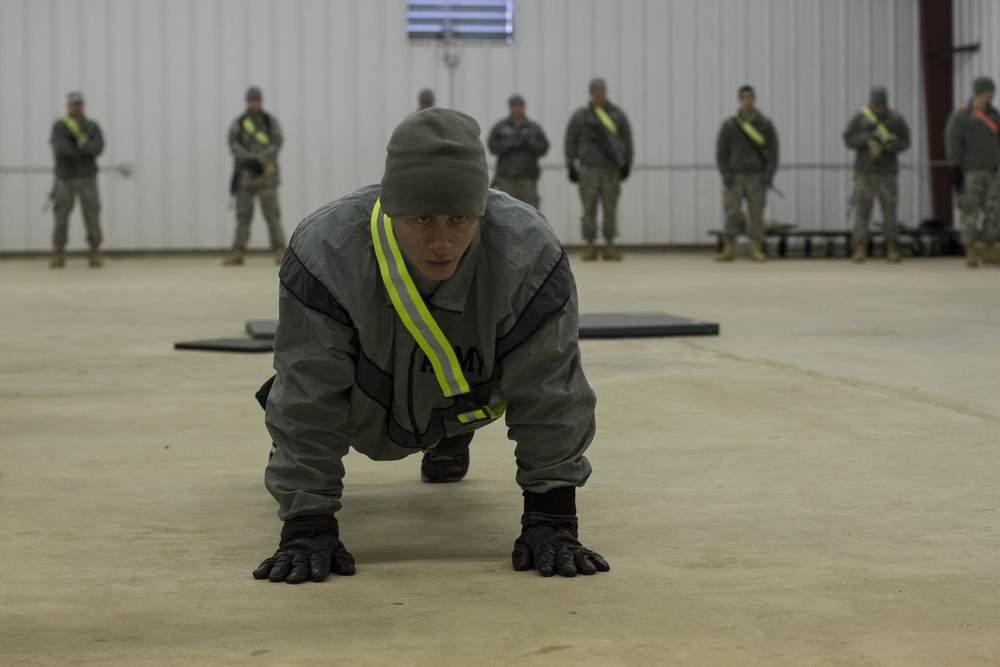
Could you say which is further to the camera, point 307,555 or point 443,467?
point 443,467

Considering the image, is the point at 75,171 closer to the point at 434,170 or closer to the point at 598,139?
the point at 598,139

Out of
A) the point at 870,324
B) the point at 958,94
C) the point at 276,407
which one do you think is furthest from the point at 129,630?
the point at 958,94

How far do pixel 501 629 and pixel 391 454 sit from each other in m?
0.73

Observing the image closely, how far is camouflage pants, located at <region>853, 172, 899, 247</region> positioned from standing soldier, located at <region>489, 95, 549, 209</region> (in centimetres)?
329

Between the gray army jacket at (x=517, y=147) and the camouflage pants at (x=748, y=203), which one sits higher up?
the gray army jacket at (x=517, y=147)

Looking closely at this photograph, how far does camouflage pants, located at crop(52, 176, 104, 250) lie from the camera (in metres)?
13.9

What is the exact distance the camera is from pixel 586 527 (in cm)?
276

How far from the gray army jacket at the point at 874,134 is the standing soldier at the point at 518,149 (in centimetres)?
321

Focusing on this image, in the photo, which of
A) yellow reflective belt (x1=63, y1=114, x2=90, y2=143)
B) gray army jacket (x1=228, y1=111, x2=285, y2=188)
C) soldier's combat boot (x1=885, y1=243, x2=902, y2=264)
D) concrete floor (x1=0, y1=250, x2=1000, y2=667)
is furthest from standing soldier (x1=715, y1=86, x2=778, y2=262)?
concrete floor (x1=0, y1=250, x2=1000, y2=667)

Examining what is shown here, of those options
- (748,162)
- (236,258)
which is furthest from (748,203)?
(236,258)

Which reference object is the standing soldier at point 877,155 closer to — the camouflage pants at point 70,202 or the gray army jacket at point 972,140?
the gray army jacket at point 972,140

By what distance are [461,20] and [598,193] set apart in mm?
3171

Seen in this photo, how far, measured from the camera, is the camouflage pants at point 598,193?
1464 cm

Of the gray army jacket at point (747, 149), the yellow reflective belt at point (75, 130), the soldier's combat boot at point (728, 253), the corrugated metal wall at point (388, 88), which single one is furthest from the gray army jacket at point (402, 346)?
the corrugated metal wall at point (388, 88)
